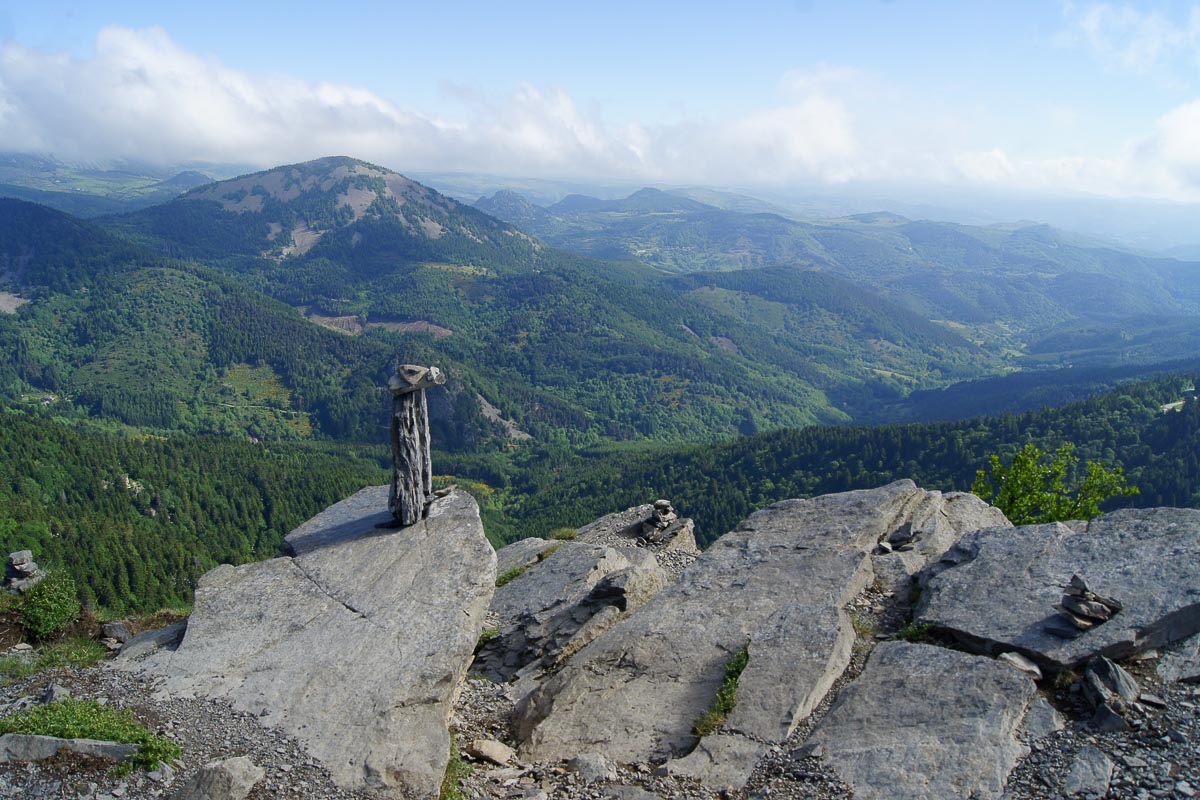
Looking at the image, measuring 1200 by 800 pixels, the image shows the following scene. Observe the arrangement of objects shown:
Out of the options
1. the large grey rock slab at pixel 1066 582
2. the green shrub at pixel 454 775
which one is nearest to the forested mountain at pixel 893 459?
the large grey rock slab at pixel 1066 582

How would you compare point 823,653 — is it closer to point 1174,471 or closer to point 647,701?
point 647,701

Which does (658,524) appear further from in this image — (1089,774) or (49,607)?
(49,607)

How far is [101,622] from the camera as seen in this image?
26.1m

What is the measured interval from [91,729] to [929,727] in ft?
64.1

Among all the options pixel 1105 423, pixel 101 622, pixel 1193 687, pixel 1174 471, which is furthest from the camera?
pixel 1105 423

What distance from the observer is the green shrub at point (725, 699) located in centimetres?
1833

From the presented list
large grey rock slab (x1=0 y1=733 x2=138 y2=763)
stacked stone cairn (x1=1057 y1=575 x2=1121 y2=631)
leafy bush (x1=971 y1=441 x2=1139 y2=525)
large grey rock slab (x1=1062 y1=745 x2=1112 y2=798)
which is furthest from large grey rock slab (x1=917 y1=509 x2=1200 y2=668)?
large grey rock slab (x1=0 y1=733 x2=138 y2=763)

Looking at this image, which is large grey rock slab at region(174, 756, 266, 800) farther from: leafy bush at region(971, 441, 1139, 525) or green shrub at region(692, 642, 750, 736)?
leafy bush at region(971, 441, 1139, 525)

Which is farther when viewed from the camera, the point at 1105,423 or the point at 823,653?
the point at 1105,423

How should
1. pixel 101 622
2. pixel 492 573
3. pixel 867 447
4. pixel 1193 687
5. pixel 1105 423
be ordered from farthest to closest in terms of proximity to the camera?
pixel 867 447
pixel 1105 423
pixel 101 622
pixel 492 573
pixel 1193 687

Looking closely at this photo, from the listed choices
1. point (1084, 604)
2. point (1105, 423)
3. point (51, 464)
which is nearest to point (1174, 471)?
point (1105, 423)

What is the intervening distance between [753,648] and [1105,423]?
18368 centimetres

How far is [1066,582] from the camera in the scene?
71.7 ft

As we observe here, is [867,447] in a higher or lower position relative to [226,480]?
higher
